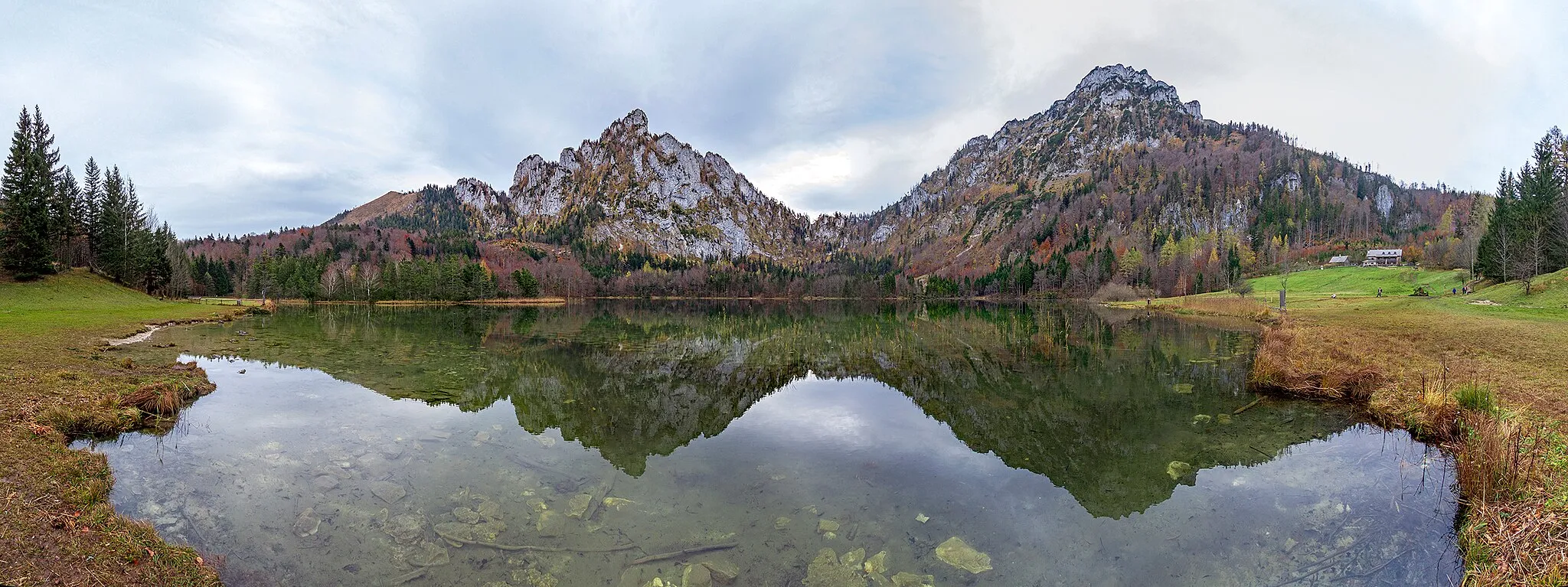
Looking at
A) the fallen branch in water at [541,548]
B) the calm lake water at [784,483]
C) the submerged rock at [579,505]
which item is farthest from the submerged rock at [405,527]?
the submerged rock at [579,505]

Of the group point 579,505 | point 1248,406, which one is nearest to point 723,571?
point 579,505

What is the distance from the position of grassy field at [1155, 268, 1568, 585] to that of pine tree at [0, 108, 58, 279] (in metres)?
75.4

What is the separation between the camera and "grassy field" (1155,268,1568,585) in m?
6.46

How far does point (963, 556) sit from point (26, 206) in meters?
72.4

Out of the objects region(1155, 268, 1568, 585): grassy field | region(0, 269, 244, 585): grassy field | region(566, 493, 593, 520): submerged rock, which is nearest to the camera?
region(0, 269, 244, 585): grassy field

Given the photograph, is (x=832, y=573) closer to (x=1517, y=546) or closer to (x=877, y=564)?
(x=877, y=564)

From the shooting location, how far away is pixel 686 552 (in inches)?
298

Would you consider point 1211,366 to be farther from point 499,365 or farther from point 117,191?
point 117,191

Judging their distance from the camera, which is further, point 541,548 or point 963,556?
point 963,556

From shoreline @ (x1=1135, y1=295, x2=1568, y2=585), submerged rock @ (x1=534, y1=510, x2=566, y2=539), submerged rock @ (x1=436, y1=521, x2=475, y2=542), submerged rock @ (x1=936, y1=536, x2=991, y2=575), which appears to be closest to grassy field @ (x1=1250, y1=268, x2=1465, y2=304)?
shoreline @ (x1=1135, y1=295, x2=1568, y2=585)

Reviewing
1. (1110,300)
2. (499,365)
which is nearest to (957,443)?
(499,365)

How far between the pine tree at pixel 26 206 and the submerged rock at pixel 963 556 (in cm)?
6963

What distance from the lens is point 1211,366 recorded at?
912 inches

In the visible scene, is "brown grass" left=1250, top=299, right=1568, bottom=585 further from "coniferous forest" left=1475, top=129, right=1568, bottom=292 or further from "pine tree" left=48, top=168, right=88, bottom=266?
"pine tree" left=48, top=168, right=88, bottom=266
